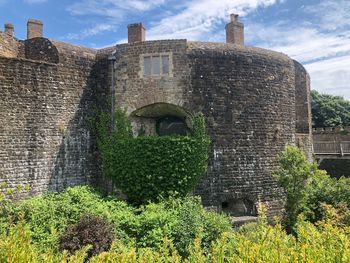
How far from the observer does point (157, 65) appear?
1419cm

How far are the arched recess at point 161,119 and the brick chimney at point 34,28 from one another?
763 cm

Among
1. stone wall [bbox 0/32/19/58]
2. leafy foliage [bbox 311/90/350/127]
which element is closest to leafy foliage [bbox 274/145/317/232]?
stone wall [bbox 0/32/19/58]

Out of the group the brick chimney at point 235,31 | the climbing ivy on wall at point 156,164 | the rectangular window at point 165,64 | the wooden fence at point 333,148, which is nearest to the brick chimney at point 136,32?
the rectangular window at point 165,64

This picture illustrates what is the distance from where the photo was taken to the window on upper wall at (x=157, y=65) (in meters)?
14.1

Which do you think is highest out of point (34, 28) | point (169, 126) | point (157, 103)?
point (34, 28)

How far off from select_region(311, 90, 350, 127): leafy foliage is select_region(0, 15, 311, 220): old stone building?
104ft

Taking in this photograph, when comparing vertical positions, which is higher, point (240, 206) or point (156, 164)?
point (156, 164)

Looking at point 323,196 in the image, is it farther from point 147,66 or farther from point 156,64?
point 147,66

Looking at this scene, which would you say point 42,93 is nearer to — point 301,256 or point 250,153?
point 250,153

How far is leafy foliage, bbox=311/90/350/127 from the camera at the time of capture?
44.2m

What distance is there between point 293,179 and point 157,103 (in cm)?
604

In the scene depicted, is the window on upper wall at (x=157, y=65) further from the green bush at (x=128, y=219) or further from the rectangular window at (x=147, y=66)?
the green bush at (x=128, y=219)

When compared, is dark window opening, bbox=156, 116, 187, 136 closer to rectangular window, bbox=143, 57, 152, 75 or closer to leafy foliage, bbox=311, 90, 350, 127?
rectangular window, bbox=143, 57, 152, 75

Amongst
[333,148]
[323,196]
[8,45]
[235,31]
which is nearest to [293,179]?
[323,196]
